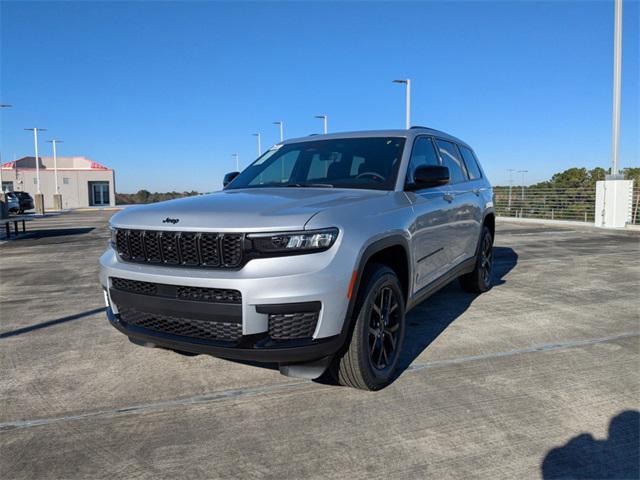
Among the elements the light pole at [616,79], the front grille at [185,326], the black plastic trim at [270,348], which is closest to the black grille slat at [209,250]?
the front grille at [185,326]

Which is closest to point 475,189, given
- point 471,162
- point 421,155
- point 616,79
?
point 471,162

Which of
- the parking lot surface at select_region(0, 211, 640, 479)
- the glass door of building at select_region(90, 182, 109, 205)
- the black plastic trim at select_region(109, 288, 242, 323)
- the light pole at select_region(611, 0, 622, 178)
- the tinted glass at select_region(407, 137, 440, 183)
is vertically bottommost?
the parking lot surface at select_region(0, 211, 640, 479)

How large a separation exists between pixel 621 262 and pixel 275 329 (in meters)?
8.50

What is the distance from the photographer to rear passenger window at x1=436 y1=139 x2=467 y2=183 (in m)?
5.09

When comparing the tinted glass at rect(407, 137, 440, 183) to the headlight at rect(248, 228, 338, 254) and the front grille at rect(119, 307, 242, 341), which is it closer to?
the headlight at rect(248, 228, 338, 254)

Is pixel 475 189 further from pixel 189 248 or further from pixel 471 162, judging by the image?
pixel 189 248

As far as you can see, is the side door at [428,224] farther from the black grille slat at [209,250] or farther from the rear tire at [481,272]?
the black grille slat at [209,250]

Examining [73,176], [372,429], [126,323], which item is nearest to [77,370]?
[126,323]

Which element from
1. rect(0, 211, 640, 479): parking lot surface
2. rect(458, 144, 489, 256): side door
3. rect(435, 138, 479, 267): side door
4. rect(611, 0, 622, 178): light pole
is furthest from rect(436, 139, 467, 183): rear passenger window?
rect(611, 0, 622, 178): light pole

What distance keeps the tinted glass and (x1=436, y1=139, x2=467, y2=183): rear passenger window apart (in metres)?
0.27

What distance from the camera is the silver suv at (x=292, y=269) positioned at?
8.86ft

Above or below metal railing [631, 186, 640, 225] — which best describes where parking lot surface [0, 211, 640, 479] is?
below

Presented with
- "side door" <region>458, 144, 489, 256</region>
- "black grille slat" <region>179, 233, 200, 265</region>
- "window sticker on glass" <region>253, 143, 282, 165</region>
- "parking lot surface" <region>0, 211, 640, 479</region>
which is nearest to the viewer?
"parking lot surface" <region>0, 211, 640, 479</region>

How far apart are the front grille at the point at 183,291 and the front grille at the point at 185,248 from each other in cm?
15
